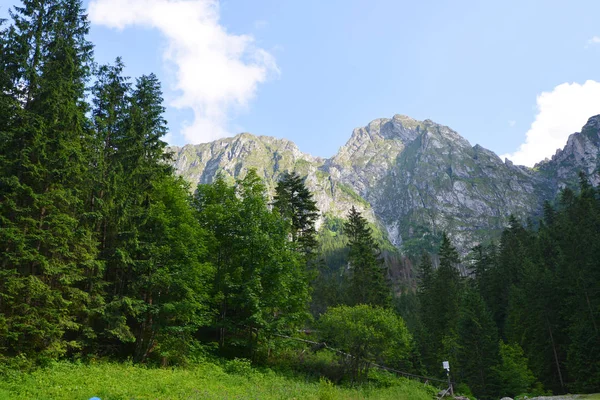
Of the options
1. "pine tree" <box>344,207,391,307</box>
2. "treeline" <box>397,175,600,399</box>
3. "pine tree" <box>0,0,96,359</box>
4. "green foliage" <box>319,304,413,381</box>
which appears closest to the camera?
"pine tree" <box>0,0,96,359</box>

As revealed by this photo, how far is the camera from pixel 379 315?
25.2 m

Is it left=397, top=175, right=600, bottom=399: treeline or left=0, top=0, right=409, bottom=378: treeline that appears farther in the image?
left=397, top=175, right=600, bottom=399: treeline

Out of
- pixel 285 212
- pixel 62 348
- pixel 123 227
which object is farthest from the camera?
pixel 285 212

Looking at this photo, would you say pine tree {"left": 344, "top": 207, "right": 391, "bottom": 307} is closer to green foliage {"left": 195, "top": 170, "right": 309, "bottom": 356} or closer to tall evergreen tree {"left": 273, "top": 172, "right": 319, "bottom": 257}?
tall evergreen tree {"left": 273, "top": 172, "right": 319, "bottom": 257}

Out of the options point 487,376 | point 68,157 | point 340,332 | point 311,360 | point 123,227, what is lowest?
point 487,376

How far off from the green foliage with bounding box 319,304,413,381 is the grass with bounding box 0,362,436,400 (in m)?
2.58

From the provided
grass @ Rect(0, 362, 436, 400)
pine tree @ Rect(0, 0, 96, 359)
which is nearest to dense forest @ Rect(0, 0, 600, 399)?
pine tree @ Rect(0, 0, 96, 359)

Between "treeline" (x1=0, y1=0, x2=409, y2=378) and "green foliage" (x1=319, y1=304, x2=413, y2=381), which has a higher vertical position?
"treeline" (x1=0, y1=0, x2=409, y2=378)

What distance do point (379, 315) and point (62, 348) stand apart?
60.7ft

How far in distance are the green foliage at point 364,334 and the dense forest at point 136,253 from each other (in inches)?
4.5

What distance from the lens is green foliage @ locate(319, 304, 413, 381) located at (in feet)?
79.7

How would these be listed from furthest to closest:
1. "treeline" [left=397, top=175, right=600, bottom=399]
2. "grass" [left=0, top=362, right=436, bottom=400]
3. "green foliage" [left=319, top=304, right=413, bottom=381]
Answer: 1. "treeline" [left=397, top=175, right=600, bottom=399]
2. "green foliage" [left=319, top=304, right=413, bottom=381]
3. "grass" [left=0, top=362, right=436, bottom=400]

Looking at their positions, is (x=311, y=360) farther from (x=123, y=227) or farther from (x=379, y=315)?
(x=123, y=227)

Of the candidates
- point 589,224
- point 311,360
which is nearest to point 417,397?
point 311,360
